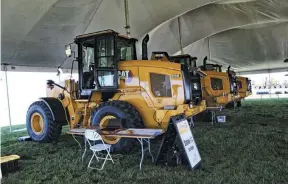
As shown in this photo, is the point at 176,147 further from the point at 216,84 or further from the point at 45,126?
the point at 216,84

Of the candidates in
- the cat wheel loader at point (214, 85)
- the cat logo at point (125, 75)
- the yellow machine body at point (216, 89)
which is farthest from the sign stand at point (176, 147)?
the yellow machine body at point (216, 89)

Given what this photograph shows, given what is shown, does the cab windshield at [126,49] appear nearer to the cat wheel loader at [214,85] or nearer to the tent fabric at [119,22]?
the tent fabric at [119,22]

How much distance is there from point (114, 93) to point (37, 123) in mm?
2293

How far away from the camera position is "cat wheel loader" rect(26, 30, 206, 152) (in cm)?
461

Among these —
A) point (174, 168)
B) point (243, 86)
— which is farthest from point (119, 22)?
point (243, 86)

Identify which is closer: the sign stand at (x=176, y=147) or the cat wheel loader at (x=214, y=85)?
the sign stand at (x=176, y=147)

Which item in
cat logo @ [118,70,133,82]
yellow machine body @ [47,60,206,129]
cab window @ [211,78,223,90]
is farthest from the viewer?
cab window @ [211,78,223,90]

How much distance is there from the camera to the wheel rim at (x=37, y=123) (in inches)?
232

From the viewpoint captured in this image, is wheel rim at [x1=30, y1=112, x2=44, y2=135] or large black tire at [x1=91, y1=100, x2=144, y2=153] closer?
large black tire at [x1=91, y1=100, x2=144, y2=153]

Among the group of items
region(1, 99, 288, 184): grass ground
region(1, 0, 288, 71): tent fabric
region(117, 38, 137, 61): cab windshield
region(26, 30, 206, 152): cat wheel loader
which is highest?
region(1, 0, 288, 71): tent fabric

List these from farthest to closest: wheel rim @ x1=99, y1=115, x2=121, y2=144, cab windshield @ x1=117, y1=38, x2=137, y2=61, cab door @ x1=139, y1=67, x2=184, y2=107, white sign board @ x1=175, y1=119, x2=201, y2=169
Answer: cab windshield @ x1=117, y1=38, x2=137, y2=61, cab door @ x1=139, y1=67, x2=184, y2=107, wheel rim @ x1=99, y1=115, x2=121, y2=144, white sign board @ x1=175, y1=119, x2=201, y2=169

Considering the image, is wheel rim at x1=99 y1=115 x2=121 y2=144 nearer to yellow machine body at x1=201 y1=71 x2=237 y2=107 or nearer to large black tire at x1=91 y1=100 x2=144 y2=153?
large black tire at x1=91 y1=100 x2=144 y2=153

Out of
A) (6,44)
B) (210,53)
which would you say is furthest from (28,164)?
(210,53)

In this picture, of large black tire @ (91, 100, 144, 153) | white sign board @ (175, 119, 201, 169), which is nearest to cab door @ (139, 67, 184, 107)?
large black tire @ (91, 100, 144, 153)
